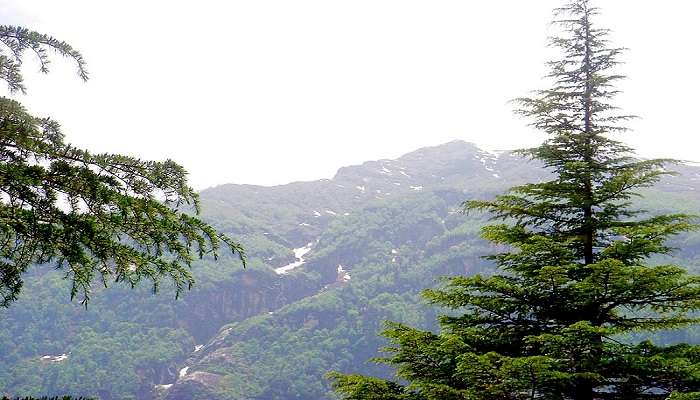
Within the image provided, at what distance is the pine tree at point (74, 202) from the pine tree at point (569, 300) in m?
4.33

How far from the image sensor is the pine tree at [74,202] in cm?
777

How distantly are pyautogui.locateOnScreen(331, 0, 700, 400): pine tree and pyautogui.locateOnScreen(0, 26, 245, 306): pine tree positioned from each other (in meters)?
4.33

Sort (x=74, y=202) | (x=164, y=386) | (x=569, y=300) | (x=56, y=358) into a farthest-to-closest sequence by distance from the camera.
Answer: (x=56, y=358) → (x=164, y=386) → (x=569, y=300) → (x=74, y=202)

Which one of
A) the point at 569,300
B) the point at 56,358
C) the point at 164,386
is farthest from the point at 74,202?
the point at 56,358

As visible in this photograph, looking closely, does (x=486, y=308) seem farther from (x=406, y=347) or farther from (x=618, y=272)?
(x=618, y=272)

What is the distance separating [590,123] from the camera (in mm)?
12711

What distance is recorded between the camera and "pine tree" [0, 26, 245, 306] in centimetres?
777

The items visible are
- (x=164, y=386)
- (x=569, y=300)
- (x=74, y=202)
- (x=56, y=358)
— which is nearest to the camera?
(x=74, y=202)

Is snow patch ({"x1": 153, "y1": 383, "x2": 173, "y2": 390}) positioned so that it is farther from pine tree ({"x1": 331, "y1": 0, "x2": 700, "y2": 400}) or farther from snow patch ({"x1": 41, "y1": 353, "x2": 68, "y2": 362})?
pine tree ({"x1": 331, "y1": 0, "x2": 700, "y2": 400})

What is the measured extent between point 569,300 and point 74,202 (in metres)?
9.22

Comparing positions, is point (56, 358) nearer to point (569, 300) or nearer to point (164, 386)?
point (164, 386)

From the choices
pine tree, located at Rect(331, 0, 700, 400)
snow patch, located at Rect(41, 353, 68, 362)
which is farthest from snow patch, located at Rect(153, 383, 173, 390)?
pine tree, located at Rect(331, 0, 700, 400)

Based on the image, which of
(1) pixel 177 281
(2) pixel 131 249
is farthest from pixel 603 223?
(2) pixel 131 249

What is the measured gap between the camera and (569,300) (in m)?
10.5
